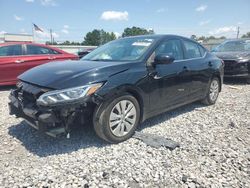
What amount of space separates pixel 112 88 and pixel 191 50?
2.43 metres

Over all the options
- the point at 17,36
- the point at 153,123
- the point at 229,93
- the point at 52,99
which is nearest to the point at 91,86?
the point at 52,99

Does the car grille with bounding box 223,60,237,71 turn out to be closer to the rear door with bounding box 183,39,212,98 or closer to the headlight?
the rear door with bounding box 183,39,212,98

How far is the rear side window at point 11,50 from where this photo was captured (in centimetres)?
738

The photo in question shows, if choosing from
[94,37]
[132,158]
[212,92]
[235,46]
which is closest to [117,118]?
[132,158]

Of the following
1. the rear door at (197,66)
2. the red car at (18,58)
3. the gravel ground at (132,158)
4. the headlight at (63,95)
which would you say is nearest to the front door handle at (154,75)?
the gravel ground at (132,158)

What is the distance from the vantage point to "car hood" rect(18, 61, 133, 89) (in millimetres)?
3184

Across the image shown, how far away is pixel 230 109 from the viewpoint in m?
5.43

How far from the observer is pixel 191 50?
504cm

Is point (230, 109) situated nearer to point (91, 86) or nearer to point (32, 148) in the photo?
point (91, 86)

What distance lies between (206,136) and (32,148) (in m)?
2.63

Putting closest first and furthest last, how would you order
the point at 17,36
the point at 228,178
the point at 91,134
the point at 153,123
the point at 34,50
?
the point at 228,178 → the point at 91,134 → the point at 153,123 → the point at 34,50 → the point at 17,36

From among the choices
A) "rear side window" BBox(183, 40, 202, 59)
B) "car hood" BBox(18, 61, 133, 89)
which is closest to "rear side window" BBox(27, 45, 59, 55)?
"car hood" BBox(18, 61, 133, 89)

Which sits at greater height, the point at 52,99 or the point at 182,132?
the point at 52,99

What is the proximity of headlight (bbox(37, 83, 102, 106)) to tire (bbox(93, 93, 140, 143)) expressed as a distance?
0.98 ft
